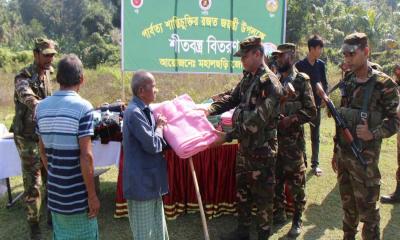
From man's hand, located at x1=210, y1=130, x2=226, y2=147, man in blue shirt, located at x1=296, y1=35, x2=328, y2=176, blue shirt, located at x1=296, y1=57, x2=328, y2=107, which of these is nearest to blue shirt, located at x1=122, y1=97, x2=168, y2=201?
man's hand, located at x1=210, y1=130, x2=226, y2=147

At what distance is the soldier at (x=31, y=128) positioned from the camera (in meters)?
3.75

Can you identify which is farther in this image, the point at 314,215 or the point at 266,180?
the point at 314,215

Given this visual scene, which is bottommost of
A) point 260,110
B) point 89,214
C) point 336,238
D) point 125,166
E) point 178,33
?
point 336,238

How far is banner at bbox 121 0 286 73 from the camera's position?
6336mm

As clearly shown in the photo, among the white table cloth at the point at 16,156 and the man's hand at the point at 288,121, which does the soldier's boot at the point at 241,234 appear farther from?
the white table cloth at the point at 16,156

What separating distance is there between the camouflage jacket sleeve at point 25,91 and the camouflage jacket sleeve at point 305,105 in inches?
97.3

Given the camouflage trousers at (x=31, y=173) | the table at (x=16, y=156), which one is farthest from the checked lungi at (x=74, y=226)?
the table at (x=16, y=156)

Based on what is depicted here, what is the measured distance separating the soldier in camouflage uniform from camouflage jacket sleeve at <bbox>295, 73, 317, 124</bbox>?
47 cm

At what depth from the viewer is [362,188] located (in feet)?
10.2

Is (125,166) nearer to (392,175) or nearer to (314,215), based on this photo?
(314,215)

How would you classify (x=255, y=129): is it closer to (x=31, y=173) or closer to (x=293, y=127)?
(x=293, y=127)

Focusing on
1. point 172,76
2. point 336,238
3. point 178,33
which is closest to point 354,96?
point 336,238

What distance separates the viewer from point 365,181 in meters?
3.07

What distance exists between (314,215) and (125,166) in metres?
2.57
